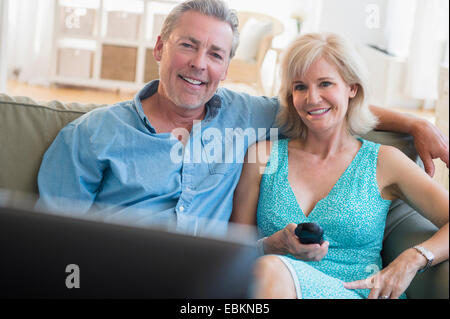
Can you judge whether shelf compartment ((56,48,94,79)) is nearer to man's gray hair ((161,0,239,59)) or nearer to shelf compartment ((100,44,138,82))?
shelf compartment ((100,44,138,82))

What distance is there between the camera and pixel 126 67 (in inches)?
A: 229

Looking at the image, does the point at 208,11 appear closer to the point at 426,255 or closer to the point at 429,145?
the point at 429,145

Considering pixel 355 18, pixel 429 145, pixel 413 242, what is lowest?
pixel 413 242

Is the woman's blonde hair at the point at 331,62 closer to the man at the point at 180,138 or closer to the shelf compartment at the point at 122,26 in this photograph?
the man at the point at 180,138

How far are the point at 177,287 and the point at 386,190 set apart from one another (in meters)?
1.06

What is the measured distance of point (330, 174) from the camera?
1531 mm

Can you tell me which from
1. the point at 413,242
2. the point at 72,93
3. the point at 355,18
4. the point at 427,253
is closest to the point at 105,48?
the point at 72,93

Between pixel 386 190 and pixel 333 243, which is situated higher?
pixel 386 190

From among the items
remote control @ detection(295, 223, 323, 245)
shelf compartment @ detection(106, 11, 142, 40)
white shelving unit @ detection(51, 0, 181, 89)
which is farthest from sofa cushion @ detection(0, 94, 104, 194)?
shelf compartment @ detection(106, 11, 142, 40)

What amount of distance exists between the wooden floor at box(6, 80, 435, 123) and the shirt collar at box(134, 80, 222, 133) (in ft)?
11.8

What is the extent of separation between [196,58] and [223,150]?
0.87 ft

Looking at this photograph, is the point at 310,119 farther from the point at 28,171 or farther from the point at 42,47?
the point at 42,47

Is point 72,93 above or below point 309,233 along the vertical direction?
below
